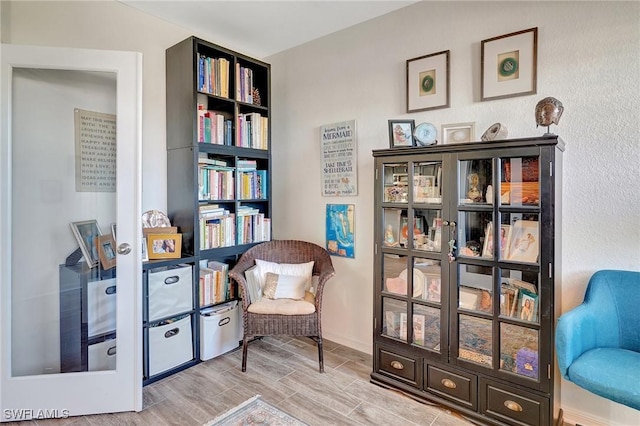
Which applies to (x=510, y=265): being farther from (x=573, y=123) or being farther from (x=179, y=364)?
(x=179, y=364)

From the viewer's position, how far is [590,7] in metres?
1.88

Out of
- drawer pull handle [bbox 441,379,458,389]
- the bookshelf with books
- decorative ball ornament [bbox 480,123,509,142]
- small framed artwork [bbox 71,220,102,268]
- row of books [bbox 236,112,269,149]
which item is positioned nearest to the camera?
decorative ball ornament [bbox 480,123,509,142]

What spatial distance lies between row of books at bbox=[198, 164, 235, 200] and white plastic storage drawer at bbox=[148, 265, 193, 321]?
1.97ft

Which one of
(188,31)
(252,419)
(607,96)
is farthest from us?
(188,31)

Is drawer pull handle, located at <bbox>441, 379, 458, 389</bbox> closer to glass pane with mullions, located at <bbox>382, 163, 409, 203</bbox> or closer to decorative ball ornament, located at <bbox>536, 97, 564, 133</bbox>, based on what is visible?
glass pane with mullions, located at <bbox>382, 163, 409, 203</bbox>

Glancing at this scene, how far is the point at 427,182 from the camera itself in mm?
2156

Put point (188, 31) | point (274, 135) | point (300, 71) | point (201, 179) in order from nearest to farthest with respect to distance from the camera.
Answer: point (201, 179) < point (188, 31) < point (300, 71) < point (274, 135)

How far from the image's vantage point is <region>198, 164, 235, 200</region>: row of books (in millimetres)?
2715

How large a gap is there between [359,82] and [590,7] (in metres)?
1.50

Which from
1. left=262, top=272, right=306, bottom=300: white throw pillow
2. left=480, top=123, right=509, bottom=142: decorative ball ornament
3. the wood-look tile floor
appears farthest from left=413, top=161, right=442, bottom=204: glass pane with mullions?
the wood-look tile floor

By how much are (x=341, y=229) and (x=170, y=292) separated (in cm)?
142

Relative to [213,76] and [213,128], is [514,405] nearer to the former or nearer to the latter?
[213,128]

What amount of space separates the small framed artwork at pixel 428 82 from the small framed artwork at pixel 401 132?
0.25 meters

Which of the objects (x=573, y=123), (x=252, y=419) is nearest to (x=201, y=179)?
(x=252, y=419)
